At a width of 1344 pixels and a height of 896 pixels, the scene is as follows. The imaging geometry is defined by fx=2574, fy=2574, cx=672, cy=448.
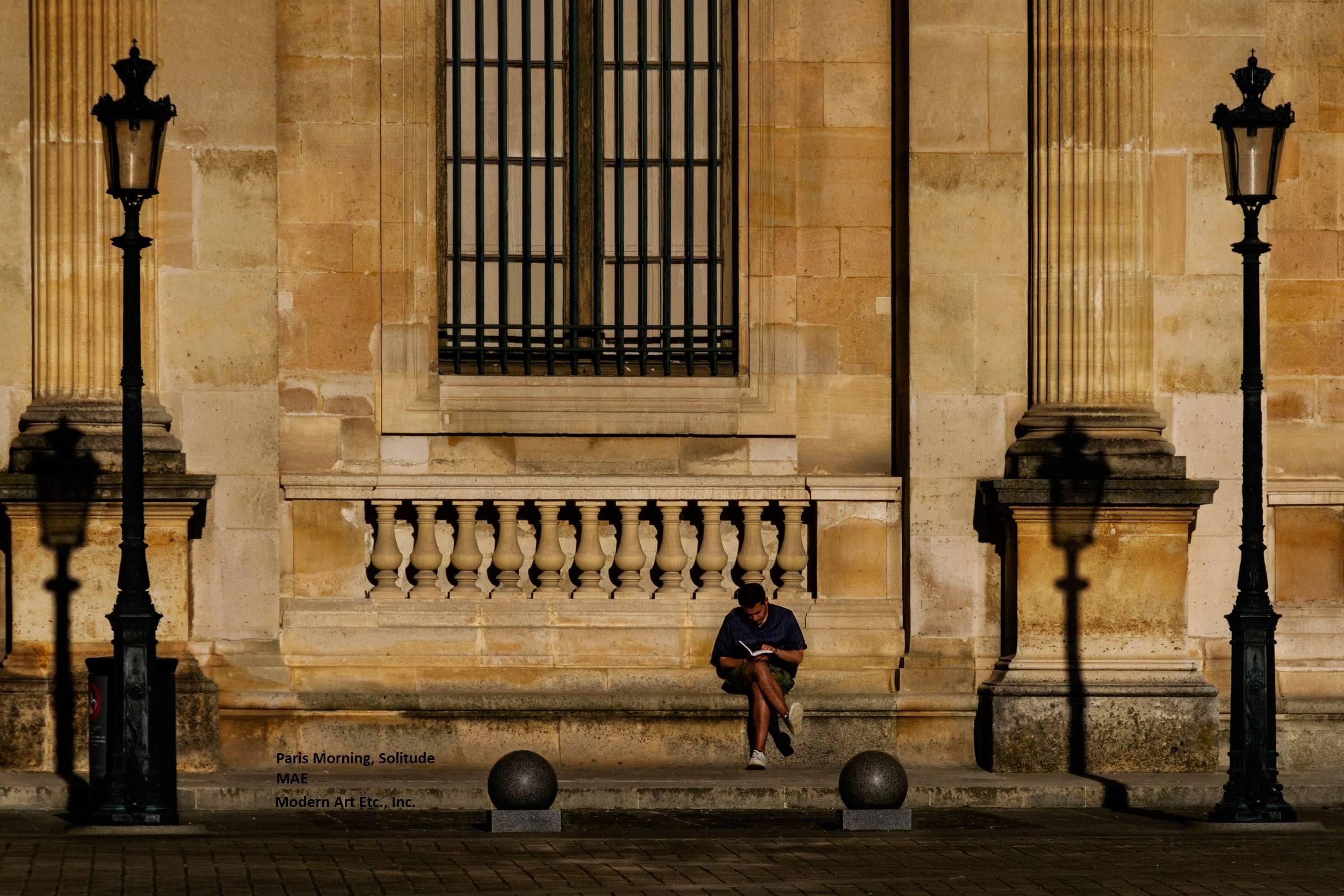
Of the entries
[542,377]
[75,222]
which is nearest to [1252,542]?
[542,377]

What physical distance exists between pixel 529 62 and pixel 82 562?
5.03 meters

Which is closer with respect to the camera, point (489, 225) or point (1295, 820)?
point (1295, 820)

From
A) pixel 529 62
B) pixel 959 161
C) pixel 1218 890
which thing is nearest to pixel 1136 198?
pixel 959 161

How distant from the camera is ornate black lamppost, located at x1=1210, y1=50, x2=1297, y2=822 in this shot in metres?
15.9

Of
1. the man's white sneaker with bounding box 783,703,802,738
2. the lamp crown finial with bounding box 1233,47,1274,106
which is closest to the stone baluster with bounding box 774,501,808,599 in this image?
the man's white sneaker with bounding box 783,703,802,738

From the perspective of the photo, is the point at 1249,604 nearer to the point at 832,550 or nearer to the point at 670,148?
the point at 832,550

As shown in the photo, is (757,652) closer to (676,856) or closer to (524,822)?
(524,822)

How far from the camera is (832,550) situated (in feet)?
61.9

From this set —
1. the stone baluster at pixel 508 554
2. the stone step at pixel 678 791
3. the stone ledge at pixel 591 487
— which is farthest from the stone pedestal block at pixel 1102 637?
the stone baluster at pixel 508 554

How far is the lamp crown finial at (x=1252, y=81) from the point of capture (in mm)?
16266

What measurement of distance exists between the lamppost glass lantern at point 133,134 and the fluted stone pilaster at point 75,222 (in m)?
2.28

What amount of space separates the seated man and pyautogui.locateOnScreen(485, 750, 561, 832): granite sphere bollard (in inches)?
121

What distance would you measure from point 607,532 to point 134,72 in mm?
5171

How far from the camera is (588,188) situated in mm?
19406
